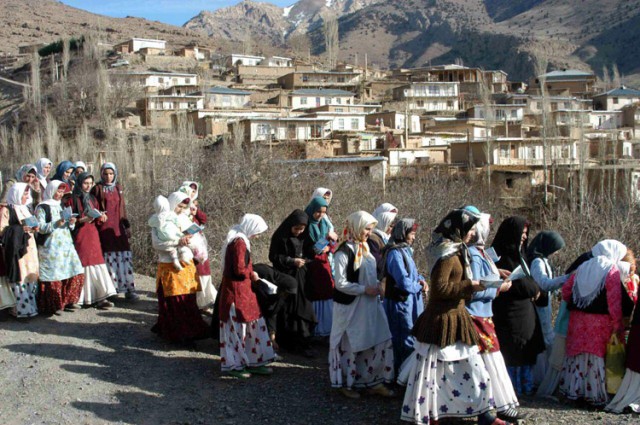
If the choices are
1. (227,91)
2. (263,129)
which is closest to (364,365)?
(263,129)

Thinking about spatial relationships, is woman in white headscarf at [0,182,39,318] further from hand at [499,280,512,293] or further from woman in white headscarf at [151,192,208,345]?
hand at [499,280,512,293]

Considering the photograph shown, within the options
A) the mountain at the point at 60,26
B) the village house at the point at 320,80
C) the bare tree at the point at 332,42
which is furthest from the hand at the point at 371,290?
the mountain at the point at 60,26

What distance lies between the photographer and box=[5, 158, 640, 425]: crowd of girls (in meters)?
4.73

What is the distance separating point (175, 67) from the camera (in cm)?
6506

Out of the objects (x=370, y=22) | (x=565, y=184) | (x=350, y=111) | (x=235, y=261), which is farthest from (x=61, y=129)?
(x=370, y=22)

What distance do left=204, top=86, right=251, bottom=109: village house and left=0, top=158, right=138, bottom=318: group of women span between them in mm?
41439

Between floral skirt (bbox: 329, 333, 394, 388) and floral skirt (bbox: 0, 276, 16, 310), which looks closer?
floral skirt (bbox: 329, 333, 394, 388)

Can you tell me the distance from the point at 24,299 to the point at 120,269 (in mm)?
1256

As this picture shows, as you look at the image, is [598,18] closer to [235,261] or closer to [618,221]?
[618,221]

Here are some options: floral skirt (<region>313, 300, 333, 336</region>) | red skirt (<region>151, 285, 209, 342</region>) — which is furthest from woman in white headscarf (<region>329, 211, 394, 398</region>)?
red skirt (<region>151, 285, 209, 342</region>)

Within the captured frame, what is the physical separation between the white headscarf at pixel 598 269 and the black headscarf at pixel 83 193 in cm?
538

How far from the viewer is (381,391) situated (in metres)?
5.74

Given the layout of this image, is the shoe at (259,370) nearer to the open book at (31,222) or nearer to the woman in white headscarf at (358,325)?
the woman in white headscarf at (358,325)

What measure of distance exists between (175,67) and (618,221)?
54552 mm
